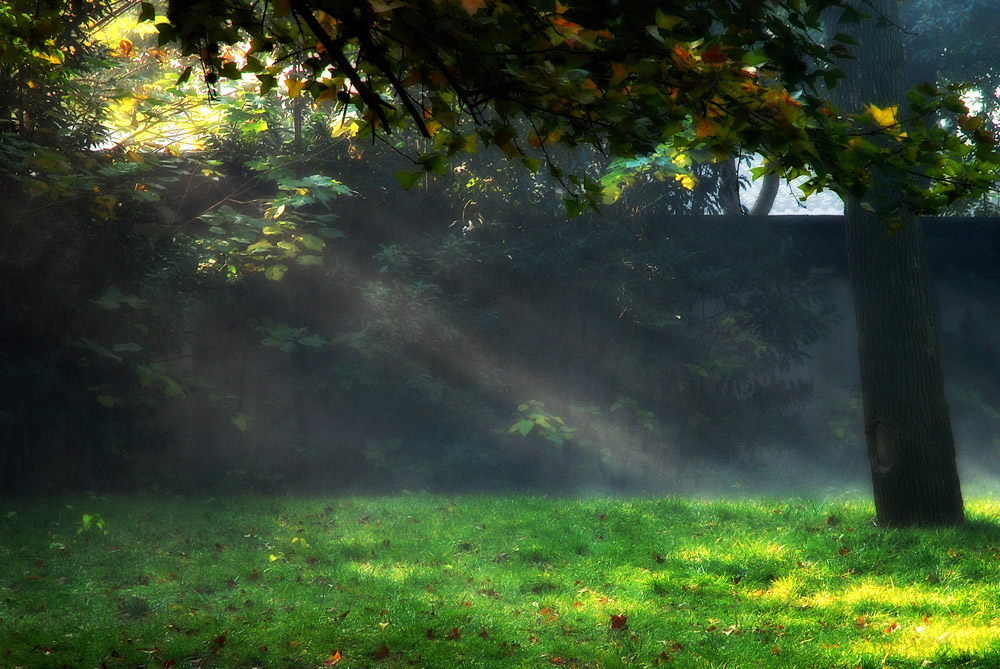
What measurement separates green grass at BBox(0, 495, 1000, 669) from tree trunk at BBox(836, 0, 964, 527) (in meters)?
0.32

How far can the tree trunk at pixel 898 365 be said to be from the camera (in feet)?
23.0

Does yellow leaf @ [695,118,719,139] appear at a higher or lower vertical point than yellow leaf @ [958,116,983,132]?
lower

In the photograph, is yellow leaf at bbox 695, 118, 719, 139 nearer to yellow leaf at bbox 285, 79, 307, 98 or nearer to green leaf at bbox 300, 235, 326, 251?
yellow leaf at bbox 285, 79, 307, 98

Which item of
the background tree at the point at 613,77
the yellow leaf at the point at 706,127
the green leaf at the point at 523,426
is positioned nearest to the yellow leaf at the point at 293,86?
the background tree at the point at 613,77

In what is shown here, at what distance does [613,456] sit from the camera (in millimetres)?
12203

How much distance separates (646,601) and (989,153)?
3.52 metres

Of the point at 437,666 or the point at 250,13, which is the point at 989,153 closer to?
the point at 250,13

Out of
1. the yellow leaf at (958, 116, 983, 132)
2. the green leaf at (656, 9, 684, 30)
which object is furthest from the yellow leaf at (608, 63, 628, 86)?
the yellow leaf at (958, 116, 983, 132)

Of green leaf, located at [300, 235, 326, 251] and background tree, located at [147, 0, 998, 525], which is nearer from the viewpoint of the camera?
background tree, located at [147, 0, 998, 525]

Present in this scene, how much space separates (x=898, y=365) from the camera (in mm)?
7125

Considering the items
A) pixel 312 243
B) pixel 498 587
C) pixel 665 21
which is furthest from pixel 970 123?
pixel 312 243

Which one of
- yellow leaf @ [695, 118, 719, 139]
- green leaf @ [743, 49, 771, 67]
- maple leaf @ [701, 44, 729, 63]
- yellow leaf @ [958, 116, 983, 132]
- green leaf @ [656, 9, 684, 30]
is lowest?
yellow leaf @ [695, 118, 719, 139]

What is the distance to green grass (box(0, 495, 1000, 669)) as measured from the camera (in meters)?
4.63

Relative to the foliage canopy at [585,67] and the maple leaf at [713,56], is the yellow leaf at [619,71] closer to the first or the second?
the foliage canopy at [585,67]
